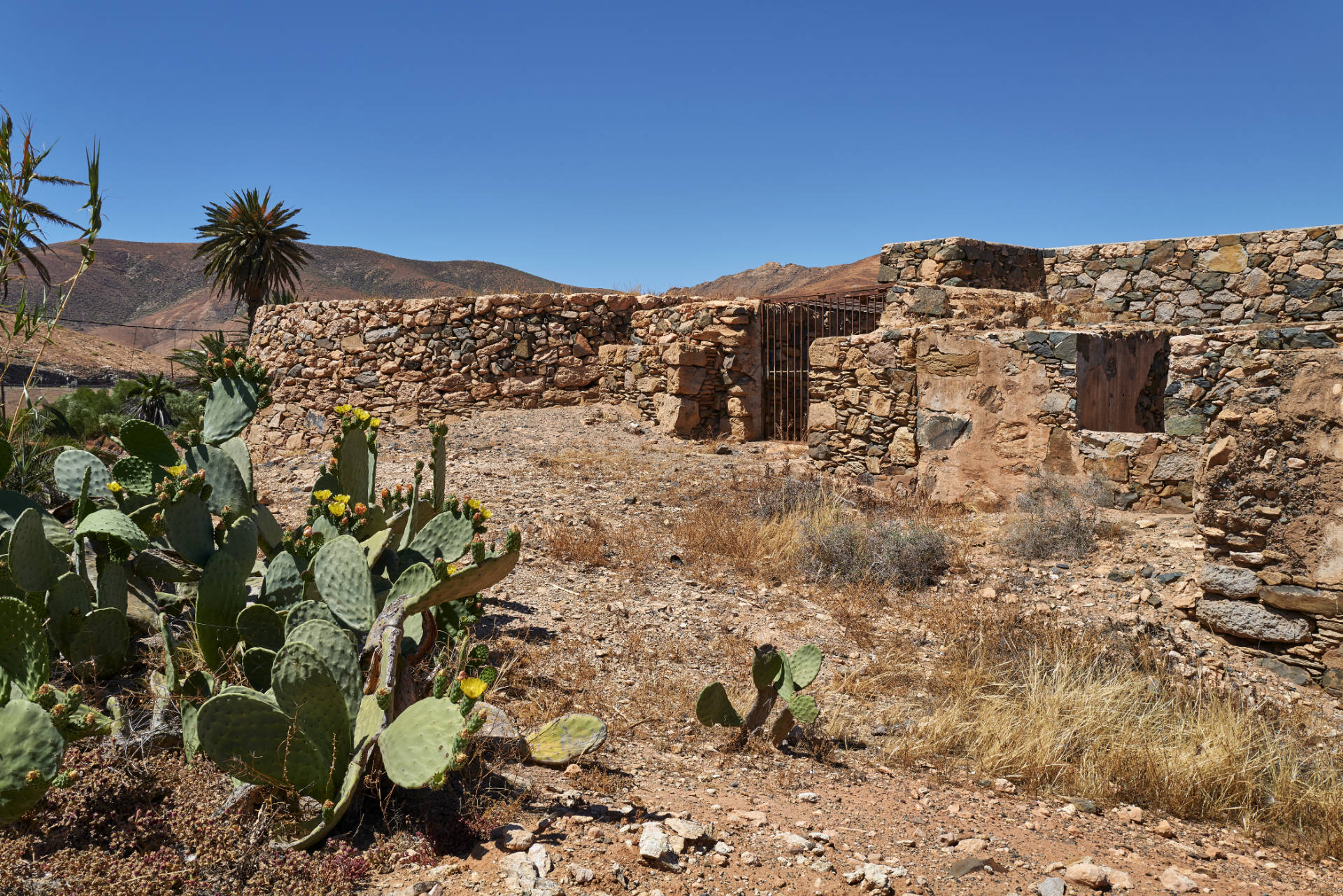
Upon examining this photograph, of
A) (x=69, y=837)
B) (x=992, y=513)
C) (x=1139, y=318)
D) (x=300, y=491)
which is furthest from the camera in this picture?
(x=1139, y=318)

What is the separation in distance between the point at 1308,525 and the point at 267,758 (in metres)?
4.62

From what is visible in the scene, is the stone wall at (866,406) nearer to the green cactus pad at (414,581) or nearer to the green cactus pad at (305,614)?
the green cactus pad at (414,581)

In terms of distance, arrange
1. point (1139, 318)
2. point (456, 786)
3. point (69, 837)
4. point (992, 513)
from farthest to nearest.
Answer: point (1139, 318) < point (992, 513) < point (456, 786) < point (69, 837)

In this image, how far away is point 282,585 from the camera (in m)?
3.18

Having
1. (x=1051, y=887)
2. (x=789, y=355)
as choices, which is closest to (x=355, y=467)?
(x=1051, y=887)

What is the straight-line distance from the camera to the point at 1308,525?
3.96 meters

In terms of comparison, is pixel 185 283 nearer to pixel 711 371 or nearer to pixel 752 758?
pixel 711 371

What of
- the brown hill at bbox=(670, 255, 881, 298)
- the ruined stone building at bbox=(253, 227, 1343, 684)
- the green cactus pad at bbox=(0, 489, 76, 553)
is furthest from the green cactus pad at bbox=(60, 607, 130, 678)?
the brown hill at bbox=(670, 255, 881, 298)

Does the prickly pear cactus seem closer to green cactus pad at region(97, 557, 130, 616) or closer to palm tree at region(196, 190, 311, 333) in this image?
green cactus pad at region(97, 557, 130, 616)

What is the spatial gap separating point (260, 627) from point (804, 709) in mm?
2147

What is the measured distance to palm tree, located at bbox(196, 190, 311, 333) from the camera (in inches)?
747

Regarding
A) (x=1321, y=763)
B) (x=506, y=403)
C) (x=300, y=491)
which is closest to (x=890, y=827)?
(x=1321, y=763)

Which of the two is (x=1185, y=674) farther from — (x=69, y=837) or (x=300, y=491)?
(x=300, y=491)

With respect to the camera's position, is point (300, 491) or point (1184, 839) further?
point (300, 491)
